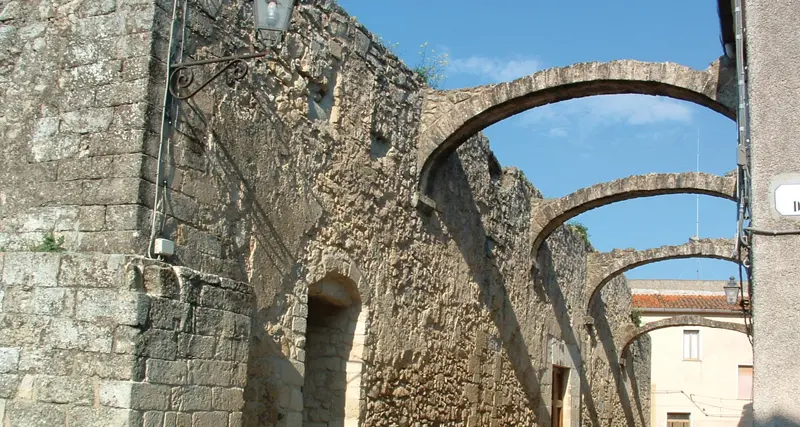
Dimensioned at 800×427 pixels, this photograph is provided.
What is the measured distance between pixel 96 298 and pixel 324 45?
312cm

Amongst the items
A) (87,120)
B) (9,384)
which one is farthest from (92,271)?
(87,120)

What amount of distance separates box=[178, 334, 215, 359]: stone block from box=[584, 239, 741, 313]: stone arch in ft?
34.7

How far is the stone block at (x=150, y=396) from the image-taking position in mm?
4523

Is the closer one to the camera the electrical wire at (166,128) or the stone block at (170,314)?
the stone block at (170,314)

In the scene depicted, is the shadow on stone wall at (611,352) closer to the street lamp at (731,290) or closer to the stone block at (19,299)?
the street lamp at (731,290)

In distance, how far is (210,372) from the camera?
5.05m

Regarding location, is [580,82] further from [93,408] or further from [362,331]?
[93,408]

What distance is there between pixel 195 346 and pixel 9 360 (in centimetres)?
94

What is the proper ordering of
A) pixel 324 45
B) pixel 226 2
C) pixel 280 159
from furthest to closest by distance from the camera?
pixel 324 45 < pixel 280 159 < pixel 226 2

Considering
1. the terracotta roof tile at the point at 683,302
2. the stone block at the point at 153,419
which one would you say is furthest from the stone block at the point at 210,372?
the terracotta roof tile at the point at 683,302

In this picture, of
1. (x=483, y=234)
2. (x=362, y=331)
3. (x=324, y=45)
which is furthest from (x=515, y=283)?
(x=324, y=45)

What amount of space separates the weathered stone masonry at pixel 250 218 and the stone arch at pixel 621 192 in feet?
7.38

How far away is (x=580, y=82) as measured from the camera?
835cm

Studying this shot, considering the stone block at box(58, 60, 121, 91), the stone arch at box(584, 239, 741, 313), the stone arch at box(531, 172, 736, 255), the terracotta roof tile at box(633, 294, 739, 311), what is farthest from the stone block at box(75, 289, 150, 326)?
the terracotta roof tile at box(633, 294, 739, 311)
